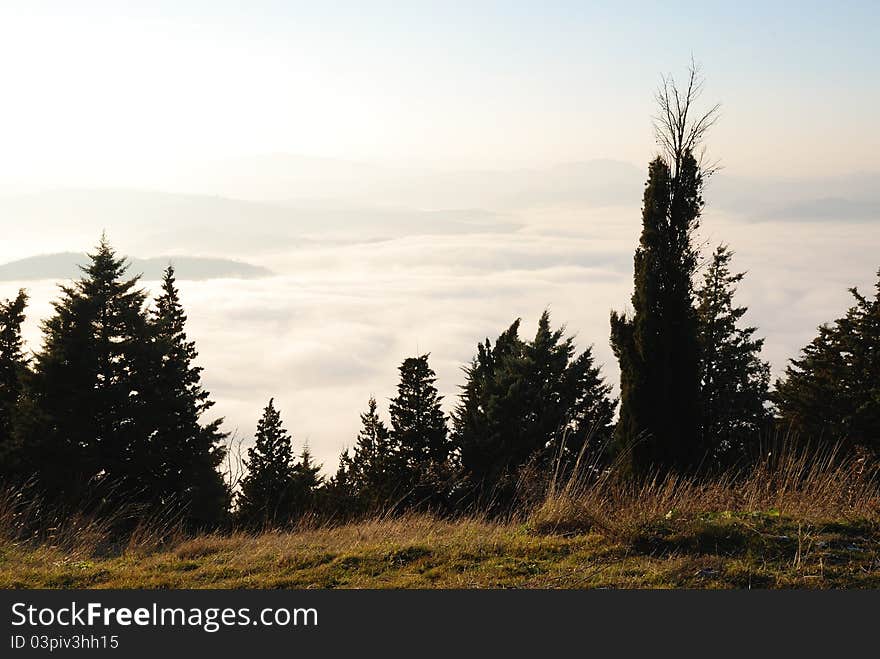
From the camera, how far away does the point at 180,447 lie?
28.7m

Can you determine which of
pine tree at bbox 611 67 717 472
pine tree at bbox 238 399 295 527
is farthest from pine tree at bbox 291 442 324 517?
pine tree at bbox 611 67 717 472

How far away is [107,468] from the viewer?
26188 millimetres

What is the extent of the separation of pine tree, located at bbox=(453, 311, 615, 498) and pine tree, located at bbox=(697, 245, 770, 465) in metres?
5.36

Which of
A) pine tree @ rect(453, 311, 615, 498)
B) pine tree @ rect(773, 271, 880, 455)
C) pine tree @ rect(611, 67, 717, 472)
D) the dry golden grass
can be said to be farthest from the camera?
pine tree @ rect(453, 311, 615, 498)

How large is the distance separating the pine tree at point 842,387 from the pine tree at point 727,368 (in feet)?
6.43

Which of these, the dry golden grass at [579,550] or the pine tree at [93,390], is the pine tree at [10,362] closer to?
the pine tree at [93,390]

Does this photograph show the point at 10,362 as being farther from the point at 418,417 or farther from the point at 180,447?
the point at 418,417

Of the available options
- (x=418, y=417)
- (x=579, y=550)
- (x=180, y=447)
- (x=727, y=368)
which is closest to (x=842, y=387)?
(x=727, y=368)

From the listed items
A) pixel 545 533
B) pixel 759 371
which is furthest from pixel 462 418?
pixel 545 533

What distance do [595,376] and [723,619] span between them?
133 ft

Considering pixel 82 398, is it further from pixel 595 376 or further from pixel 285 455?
pixel 595 376

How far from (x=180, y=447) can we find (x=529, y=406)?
18.7 meters

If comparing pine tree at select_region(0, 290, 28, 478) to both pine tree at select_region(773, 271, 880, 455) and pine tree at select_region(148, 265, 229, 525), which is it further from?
pine tree at select_region(773, 271, 880, 455)

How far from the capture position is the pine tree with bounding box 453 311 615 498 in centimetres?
3966
